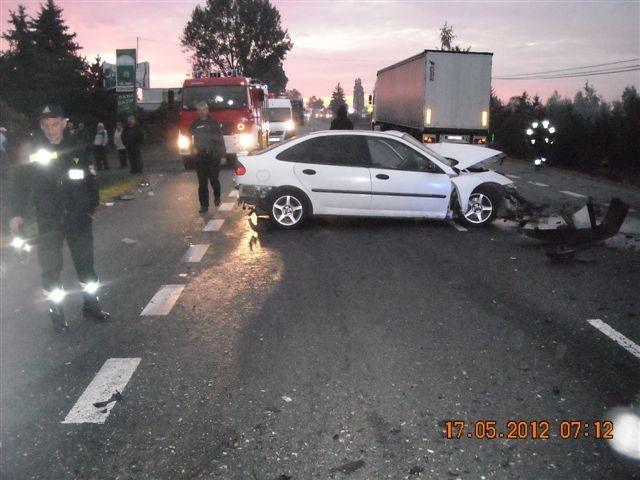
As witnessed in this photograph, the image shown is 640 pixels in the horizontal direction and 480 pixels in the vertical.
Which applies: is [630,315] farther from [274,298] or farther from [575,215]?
[575,215]

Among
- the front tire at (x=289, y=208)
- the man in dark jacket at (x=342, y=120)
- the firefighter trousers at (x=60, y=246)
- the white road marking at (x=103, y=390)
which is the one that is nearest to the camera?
the white road marking at (x=103, y=390)

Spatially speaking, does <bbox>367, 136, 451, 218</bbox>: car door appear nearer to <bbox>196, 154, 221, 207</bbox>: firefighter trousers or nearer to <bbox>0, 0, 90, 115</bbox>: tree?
<bbox>196, 154, 221, 207</bbox>: firefighter trousers

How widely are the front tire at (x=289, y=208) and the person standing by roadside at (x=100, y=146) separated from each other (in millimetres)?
12618

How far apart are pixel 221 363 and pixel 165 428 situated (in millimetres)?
1048

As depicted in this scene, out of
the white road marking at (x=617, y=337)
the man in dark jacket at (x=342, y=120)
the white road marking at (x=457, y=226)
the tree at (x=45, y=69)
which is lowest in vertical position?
the white road marking at (x=617, y=337)

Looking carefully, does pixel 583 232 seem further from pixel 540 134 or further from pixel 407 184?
pixel 540 134

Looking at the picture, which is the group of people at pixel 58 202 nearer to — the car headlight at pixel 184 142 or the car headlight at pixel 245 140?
the car headlight at pixel 245 140

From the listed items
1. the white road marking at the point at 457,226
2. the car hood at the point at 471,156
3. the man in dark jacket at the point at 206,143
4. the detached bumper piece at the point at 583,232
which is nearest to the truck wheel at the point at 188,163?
the man in dark jacket at the point at 206,143

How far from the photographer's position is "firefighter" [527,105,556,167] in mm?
23469

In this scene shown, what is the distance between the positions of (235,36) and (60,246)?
270 feet

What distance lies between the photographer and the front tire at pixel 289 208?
10.4 metres

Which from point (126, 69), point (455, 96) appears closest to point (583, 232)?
point (455, 96)

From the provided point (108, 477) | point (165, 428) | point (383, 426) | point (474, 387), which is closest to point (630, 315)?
point (474, 387)

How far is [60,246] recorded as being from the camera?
5.64 m
